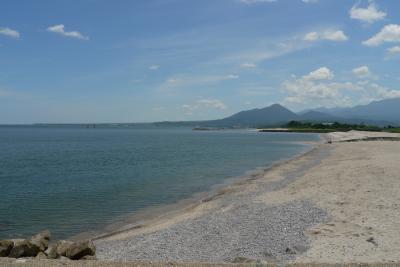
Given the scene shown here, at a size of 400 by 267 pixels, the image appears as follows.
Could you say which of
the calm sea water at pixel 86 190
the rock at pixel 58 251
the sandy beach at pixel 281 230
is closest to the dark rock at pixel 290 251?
the sandy beach at pixel 281 230

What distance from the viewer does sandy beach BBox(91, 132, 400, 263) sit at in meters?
13.5

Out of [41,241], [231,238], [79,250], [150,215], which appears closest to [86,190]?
[150,215]

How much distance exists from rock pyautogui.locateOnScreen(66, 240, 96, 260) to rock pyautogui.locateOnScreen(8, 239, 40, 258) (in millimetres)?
1179

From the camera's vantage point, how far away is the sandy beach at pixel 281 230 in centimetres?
1353

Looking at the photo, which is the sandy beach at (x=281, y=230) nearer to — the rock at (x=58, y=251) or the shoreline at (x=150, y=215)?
the shoreline at (x=150, y=215)

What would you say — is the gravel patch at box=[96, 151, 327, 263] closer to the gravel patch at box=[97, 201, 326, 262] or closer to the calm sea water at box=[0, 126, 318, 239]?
the gravel patch at box=[97, 201, 326, 262]

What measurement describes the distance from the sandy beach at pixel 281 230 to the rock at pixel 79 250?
62.3 inches

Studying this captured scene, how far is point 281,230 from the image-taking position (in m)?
16.7

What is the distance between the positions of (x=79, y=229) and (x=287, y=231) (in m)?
10.3

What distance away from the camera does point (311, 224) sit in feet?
56.4

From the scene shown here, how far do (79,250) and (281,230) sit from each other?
7753mm

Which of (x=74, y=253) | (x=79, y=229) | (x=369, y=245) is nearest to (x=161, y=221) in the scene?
(x=79, y=229)

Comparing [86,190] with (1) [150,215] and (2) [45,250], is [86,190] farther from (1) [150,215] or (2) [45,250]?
(2) [45,250]

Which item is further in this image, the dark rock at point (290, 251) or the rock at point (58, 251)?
the dark rock at point (290, 251)
